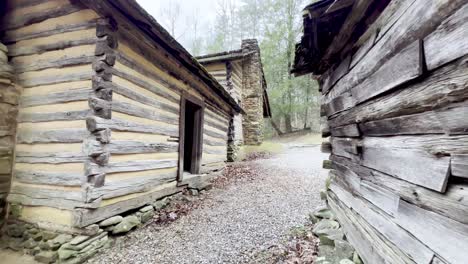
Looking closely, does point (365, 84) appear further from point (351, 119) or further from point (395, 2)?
point (395, 2)

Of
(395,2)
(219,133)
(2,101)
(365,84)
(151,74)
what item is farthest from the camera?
(219,133)

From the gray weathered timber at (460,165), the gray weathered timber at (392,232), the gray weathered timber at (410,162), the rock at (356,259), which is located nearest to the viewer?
the gray weathered timber at (460,165)

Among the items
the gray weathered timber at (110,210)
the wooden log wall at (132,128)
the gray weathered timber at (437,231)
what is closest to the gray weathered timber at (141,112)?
the wooden log wall at (132,128)

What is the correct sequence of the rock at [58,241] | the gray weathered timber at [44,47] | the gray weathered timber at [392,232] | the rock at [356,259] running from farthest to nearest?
the gray weathered timber at [44,47] → the rock at [58,241] → the rock at [356,259] → the gray weathered timber at [392,232]

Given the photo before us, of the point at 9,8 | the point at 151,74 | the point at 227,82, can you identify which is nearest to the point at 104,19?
the point at 151,74

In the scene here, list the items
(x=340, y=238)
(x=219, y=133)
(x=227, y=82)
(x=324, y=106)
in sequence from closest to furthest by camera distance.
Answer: (x=340, y=238)
(x=324, y=106)
(x=219, y=133)
(x=227, y=82)

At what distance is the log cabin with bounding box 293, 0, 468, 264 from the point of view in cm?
120

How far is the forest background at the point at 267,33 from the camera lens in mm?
19875

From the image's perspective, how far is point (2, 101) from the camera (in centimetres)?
361

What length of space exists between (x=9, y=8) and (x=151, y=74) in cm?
285

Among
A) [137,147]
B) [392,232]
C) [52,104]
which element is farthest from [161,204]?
[392,232]

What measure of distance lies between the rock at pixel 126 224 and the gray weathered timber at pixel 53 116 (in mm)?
1787

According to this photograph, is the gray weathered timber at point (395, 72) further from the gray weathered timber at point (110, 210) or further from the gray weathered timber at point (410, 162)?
the gray weathered timber at point (110, 210)

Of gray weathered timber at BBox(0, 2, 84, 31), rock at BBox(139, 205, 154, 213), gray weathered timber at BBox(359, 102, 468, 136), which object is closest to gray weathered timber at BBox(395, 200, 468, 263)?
gray weathered timber at BBox(359, 102, 468, 136)
